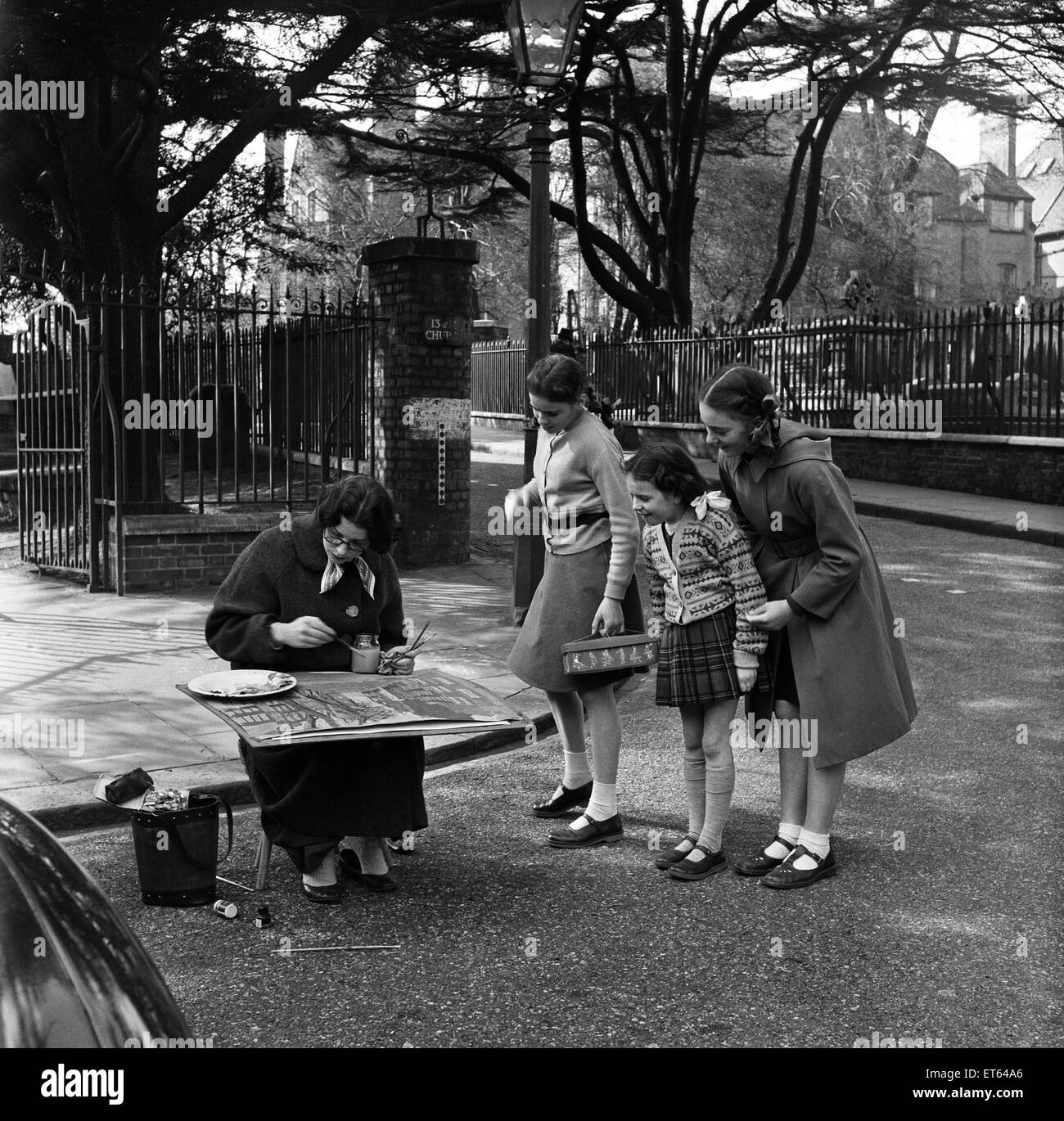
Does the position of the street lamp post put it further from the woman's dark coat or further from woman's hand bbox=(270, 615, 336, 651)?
woman's hand bbox=(270, 615, 336, 651)

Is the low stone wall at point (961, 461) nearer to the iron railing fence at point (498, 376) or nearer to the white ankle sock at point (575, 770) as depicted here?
the iron railing fence at point (498, 376)

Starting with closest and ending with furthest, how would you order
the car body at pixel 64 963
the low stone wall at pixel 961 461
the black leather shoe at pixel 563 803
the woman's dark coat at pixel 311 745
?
the car body at pixel 64 963, the woman's dark coat at pixel 311 745, the black leather shoe at pixel 563 803, the low stone wall at pixel 961 461

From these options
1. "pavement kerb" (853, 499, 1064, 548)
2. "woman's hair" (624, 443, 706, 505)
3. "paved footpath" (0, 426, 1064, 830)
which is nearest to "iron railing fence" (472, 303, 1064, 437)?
"pavement kerb" (853, 499, 1064, 548)

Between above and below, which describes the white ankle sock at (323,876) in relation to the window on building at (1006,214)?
below

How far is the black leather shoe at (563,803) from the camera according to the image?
5.58 meters

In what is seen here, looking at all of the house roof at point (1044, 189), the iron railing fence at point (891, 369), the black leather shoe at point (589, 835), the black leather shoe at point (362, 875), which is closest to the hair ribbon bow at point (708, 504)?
the black leather shoe at point (589, 835)

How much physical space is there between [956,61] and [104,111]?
1300 centimetres

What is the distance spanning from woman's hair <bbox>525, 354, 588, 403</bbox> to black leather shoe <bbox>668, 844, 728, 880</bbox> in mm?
1778

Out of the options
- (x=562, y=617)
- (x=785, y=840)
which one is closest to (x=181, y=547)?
(x=562, y=617)

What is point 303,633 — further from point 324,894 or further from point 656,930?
point 656,930

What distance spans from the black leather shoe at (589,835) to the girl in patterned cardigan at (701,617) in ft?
1.19

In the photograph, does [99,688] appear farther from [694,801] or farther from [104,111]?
[104,111]

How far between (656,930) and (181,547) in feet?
24.6

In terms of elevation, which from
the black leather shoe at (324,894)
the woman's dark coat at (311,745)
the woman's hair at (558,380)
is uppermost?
the woman's hair at (558,380)
